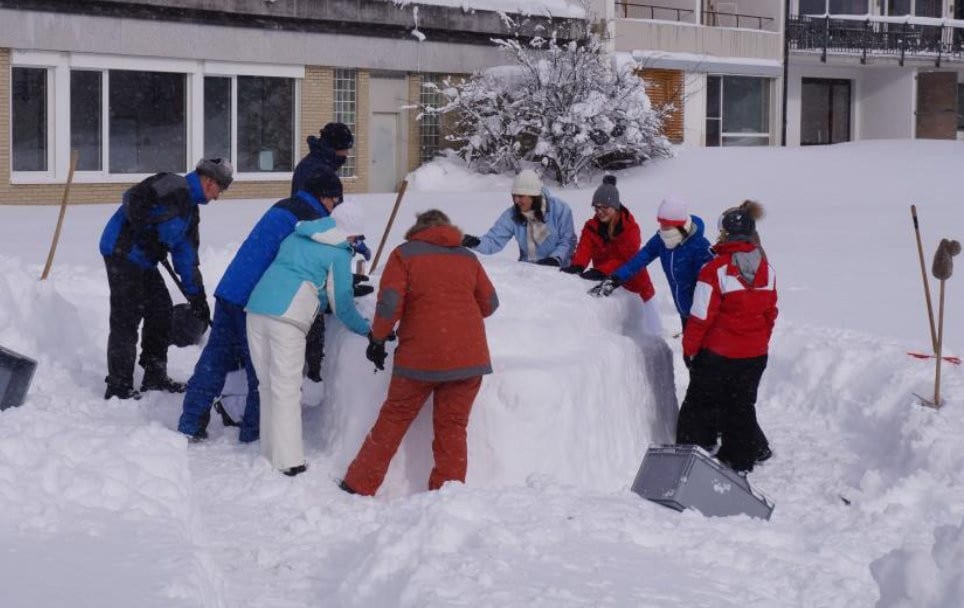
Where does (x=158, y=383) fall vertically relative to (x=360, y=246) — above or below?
below

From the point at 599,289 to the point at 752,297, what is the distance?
89cm

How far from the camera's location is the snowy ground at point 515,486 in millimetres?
5598

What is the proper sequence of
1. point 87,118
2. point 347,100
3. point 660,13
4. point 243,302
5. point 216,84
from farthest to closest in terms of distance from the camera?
point 660,13 < point 347,100 < point 216,84 < point 87,118 < point 243,302

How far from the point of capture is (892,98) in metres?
38.3

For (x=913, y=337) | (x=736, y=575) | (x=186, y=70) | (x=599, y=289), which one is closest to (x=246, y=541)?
(x=736, y=575)

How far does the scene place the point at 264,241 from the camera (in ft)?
27.0

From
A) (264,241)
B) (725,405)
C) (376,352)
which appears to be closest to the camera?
(376,352)

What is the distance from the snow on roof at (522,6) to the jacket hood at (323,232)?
1814cm

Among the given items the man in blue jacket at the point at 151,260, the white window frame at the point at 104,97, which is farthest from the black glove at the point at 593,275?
the white window frame at the point at 104,97

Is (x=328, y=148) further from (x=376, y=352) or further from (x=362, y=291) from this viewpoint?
(x=376, y=352)

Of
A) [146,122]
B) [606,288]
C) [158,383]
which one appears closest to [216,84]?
[146,122]

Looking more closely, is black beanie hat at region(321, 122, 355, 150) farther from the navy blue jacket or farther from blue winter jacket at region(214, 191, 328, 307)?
blue winter jacket at region(214, 191, 328, 307)

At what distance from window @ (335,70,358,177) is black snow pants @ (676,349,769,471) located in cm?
1741

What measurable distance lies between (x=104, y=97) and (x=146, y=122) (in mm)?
846
